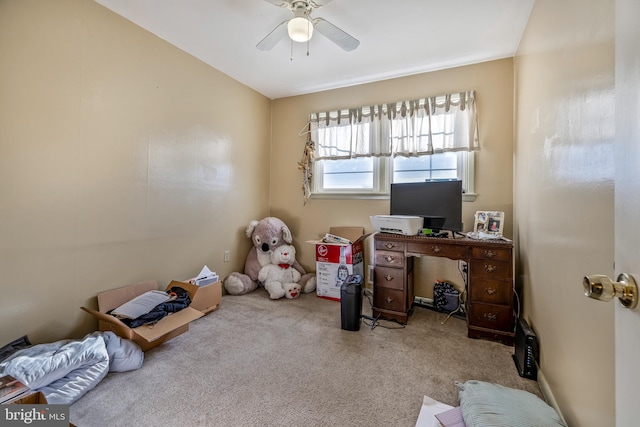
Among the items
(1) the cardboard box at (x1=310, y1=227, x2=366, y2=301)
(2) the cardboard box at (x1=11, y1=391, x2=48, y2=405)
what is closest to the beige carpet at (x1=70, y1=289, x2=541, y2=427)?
(2) the cardboard box at (x1=11, y1=391, x2=48, y2=405)

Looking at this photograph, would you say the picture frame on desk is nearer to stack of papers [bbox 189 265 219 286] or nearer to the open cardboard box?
the open cardboard box

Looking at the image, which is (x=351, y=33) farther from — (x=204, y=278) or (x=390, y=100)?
(x=204, y=278)

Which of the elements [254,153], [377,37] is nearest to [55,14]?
[254,153]

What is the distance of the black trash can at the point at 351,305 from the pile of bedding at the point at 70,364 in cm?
153

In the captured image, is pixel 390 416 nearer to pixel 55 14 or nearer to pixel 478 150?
pixel 478 150

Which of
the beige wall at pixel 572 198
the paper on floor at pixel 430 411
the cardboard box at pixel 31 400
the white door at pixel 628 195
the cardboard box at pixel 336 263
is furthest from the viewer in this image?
the cardboard box at pixel 336 263

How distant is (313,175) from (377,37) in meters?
1.74

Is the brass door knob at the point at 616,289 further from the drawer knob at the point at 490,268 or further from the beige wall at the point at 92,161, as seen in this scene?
the beige wall at the point at 92,161

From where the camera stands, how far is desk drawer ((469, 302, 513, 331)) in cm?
210

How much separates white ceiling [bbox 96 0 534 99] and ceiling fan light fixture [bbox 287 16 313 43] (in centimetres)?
28

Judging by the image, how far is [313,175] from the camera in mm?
3635

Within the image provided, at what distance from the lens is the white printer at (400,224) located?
8.04ft

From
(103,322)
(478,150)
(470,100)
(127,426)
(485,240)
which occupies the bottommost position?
(127,426)

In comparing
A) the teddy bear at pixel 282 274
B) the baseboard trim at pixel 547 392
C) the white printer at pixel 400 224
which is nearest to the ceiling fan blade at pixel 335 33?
the white printer at pixel 400 224
